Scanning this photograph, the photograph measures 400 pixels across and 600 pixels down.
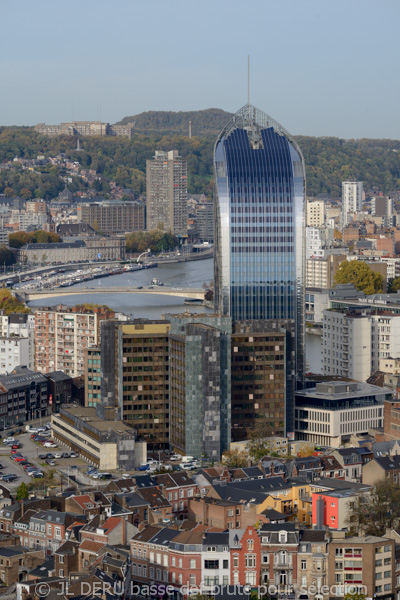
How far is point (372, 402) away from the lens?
46.2m

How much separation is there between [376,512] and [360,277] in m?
51.4

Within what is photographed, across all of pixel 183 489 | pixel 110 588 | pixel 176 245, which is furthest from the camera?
pixel 176 245

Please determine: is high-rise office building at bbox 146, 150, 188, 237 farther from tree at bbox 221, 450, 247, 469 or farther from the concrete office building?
tree at bbox 221, 450, 247, 469

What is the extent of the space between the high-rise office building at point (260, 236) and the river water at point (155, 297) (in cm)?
875

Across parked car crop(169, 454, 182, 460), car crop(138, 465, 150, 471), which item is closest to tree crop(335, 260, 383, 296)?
parked car crop(169, 454, 182, 460)

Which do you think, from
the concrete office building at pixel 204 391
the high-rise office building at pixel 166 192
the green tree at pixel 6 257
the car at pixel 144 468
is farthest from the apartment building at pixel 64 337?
the high-rise office building at pixel 166 192

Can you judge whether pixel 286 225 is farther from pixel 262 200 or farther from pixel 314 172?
pixel 314 172

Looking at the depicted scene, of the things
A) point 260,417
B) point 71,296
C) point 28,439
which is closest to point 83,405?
point 28,439

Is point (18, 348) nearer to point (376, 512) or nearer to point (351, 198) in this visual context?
point (376, 512)

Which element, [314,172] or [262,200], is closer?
[262,200]

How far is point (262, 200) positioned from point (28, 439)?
10.3 m

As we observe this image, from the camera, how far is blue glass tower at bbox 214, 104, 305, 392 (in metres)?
49.6

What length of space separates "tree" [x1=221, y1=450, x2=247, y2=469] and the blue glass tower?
27.2ft

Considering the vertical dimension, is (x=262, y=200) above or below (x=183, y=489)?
above
